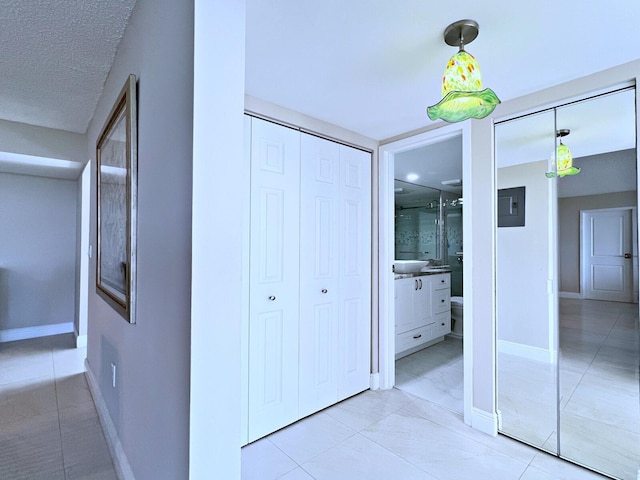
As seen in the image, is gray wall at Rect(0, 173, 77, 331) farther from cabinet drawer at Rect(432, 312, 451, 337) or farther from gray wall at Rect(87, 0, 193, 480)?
cabinet drawer at Rect(432, 312, 451, 337)

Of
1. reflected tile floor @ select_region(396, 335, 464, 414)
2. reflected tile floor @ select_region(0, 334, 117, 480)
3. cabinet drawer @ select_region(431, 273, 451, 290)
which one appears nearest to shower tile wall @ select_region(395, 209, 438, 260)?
cabinet drawer @ select_region(431, 273, 451, 290)

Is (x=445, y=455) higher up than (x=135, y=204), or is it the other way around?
(x=135, y=204)

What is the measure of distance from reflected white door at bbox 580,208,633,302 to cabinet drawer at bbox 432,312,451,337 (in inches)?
82.2

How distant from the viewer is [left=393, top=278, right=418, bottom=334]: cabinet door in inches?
131

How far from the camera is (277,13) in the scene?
1.32 meters

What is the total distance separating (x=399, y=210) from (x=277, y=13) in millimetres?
3402

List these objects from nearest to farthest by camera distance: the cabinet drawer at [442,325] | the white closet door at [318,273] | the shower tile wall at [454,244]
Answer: the white closet door at [318,273] < the cabinet drawer at [442,325] < the shower tile wall at [454,244]

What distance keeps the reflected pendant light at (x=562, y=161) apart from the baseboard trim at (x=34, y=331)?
5.66m

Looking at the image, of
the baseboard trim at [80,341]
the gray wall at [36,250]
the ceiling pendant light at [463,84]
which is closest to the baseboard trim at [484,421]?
the ceiling pendant light at [463,84]

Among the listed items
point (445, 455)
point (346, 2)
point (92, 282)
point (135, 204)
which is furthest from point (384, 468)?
point (92, 282)

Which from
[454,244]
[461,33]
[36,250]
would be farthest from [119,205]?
[454,244]

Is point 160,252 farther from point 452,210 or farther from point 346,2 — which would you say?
point 452,210

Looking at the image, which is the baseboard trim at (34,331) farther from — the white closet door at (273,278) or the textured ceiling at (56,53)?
the white closet door at (273,278)

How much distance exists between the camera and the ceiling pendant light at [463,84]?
130 centimetres
